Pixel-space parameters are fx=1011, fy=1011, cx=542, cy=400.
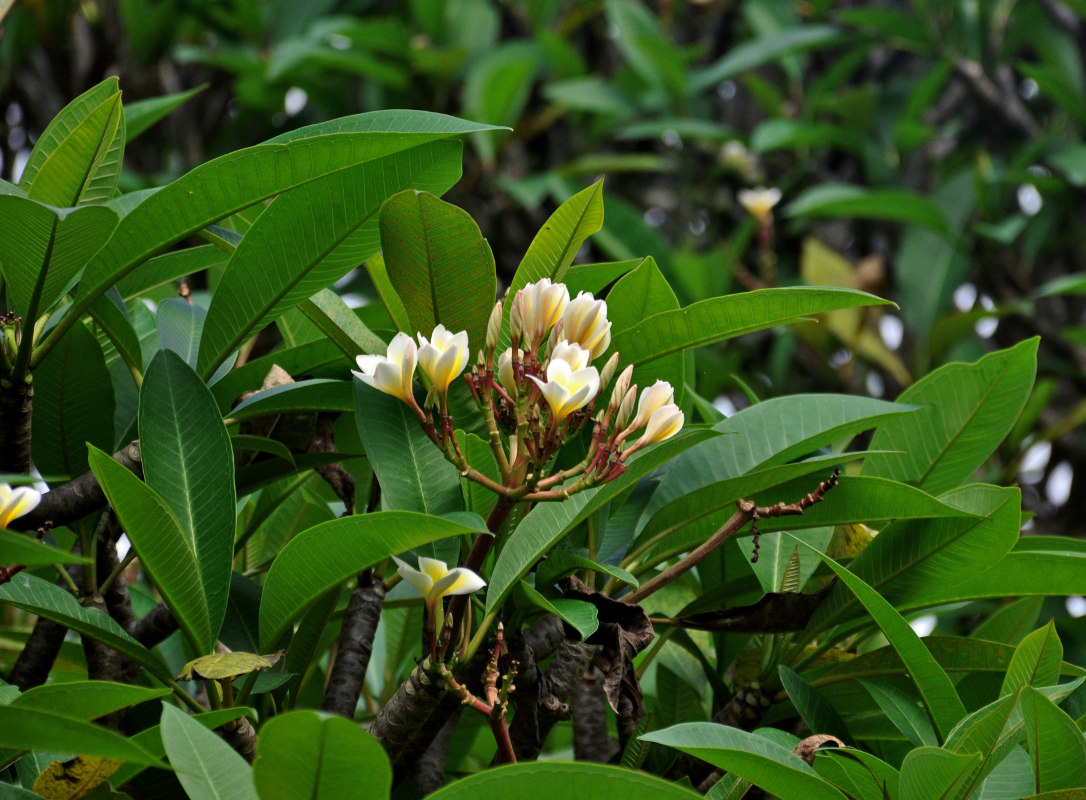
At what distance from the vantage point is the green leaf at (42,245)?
67 centimetres

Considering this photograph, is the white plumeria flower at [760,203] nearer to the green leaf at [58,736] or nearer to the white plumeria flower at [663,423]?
the white plumeria flower at [663,423]

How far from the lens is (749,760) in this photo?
61 cm

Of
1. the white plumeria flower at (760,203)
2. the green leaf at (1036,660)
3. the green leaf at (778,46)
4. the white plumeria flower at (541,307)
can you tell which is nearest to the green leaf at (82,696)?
the white plumeria flower at (541,307)

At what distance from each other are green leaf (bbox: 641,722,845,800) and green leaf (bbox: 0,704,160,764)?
29 cm

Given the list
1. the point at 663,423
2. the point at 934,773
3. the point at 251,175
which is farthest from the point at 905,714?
the point at 251,175

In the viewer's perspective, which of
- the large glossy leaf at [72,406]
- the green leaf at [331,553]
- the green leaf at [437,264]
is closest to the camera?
the green leaf at [331,553]

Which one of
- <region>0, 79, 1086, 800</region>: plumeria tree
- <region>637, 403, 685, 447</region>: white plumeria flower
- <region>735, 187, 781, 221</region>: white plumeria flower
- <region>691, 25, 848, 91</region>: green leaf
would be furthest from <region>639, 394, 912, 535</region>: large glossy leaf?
<region>691, 25, 848, 91</region>: green leaf

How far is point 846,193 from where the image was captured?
90.8 inches

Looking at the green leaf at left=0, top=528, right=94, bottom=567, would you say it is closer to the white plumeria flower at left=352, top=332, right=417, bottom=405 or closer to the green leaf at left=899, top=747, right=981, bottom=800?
the white plumeria flower at left=352, top=332, right=417, bottom=405

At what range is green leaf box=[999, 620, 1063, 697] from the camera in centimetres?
67

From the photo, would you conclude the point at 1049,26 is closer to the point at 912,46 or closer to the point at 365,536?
the point at 912,46

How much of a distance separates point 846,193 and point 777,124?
1.06 ft

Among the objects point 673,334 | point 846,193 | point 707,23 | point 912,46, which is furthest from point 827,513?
point 707,23

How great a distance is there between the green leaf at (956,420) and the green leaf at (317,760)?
1.90 ft
